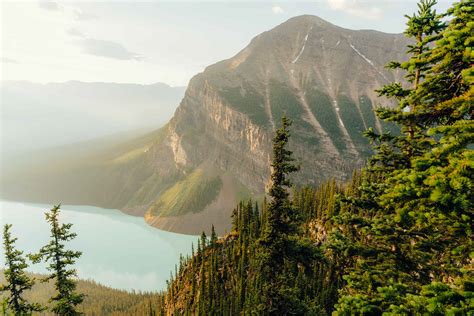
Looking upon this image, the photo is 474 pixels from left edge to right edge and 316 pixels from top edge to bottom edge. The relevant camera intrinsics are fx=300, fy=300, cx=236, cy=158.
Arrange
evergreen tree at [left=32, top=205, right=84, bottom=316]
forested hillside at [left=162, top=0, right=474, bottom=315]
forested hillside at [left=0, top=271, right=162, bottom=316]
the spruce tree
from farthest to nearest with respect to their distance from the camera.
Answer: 1. forested hillside at [left=0, top=271, right=162, bottom=316]
2. evergreen tree at [left=32, top=205, right=84, bottom=316]
3. the spruce tree
4. forested hillside at [left=162, top=0, right=474, bottom=315]

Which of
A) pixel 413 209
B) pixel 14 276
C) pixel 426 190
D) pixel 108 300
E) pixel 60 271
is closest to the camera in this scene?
pixel 426 190

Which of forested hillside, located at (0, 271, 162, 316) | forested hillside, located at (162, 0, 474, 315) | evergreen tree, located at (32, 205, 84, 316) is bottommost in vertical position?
forested hillside, located at (0, 271, 162, 316)

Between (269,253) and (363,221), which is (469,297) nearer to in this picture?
(363,221)

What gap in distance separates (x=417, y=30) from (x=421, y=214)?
9.08 meters

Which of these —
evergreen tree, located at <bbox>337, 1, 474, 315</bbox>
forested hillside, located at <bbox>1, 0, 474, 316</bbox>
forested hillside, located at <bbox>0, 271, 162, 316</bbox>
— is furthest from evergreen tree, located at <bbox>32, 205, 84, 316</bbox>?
forested hillside, located at <bbox>0, 271, 162, 316</bbox>

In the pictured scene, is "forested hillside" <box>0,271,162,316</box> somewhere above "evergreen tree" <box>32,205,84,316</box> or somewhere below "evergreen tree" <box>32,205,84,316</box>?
below

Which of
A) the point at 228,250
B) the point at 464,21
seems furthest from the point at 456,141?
the point at 228,250

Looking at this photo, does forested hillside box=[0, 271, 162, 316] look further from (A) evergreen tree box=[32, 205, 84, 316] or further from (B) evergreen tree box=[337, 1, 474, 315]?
(B) evergreen tree box=[337, 1, 474, 315]

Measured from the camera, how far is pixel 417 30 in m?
12.9

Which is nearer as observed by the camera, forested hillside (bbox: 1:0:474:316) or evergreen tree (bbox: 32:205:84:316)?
forested hillside (bbox: 1:0:474:316)

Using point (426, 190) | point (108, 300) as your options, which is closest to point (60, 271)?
point (426, 190)

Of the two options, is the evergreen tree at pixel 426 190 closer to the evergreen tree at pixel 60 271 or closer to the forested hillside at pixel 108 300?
the evergreen tree at pixel 60 271

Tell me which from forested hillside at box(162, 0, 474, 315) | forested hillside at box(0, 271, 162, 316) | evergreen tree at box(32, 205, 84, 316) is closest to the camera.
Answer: forested hillside at box(162, 0, 474, 315)

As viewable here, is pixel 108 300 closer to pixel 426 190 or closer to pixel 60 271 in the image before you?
pixel 60 271
